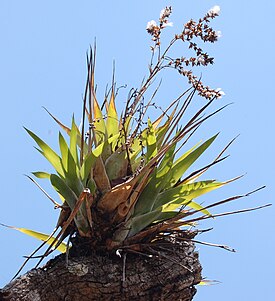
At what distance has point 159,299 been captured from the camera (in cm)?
154

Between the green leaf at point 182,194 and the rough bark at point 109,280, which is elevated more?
the green leaf at point 182,194

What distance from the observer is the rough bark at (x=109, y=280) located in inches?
56.6

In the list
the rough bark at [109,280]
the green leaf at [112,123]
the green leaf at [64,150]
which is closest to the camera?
the rough bark at [109,280]

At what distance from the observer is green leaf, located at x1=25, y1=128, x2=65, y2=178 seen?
1.61m

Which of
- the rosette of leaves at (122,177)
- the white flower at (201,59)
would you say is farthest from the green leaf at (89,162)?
the white flower at (201,59)

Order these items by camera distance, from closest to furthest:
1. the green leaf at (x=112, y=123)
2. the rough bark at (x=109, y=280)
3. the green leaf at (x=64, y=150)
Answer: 1. the rough bark at (x=109, y=280)
2. the green leaf at (x=64, y=150)
3. the green leaf at (x=112, y=123)

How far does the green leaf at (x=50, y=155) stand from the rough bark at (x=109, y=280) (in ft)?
0.72

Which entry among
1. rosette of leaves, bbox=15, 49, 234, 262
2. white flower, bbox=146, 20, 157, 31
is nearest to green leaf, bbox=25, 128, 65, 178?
rosette of leaves, bbox=15, 49, 234, 262

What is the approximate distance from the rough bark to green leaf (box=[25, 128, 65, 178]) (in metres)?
0.22

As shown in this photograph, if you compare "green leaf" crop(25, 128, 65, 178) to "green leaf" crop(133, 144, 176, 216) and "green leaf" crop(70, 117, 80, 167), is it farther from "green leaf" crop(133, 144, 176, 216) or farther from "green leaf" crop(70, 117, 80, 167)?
"green leaf" crop(133, 144, 176, 216)

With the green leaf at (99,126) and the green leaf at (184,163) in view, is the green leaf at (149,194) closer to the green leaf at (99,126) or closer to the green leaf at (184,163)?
the green leaf at (184,163)

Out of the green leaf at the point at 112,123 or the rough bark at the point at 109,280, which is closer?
the rough bark at the point at 109,280

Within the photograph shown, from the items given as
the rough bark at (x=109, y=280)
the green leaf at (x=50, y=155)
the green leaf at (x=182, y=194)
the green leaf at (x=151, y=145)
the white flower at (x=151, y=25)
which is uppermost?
the white flower at (x=151, y=25)

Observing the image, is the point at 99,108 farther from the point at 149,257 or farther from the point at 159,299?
the point at 159,299
